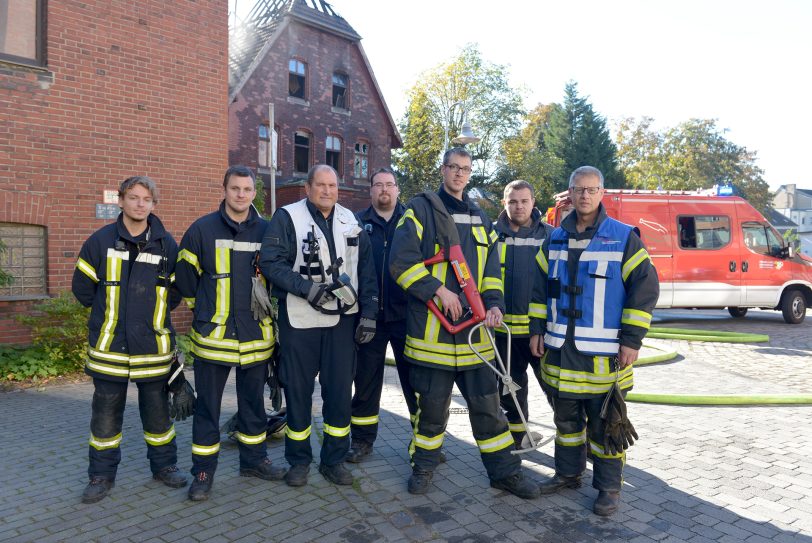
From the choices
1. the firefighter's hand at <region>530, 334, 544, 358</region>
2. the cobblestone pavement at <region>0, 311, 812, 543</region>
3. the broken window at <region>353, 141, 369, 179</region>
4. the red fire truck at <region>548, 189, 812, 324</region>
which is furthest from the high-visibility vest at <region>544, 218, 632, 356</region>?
the broken window at <region>353, 141, 369, 179</region>

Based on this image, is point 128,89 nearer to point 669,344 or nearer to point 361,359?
point 361,359

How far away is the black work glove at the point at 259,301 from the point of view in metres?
4.08

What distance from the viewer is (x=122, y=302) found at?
13.1 feet

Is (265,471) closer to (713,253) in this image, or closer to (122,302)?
(122,302)

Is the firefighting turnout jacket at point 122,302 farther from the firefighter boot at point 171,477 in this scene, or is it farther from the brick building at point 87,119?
the brick building at point 87,119

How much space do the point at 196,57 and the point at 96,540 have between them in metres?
7.20

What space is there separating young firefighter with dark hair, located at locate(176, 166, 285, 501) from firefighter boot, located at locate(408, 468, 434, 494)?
116 cm

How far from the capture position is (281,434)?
5211mm

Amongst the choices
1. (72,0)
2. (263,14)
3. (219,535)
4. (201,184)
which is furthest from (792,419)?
(263,14)

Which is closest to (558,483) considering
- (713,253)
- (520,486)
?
(520,486)

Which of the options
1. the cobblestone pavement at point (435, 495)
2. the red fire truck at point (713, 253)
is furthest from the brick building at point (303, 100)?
the cobblestone pavement at point (435, 495)

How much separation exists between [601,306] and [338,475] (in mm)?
2087

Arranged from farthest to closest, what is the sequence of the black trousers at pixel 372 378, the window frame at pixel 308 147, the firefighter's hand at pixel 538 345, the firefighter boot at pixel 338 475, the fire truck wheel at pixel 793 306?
the window frame at pixel 308 147 < the fire truck wheel at pixel 793 306 < the black trousers at pixel 372 378 < the firefighter's hand at pixel 538 345 < the firefighter boot at pixel 338 475

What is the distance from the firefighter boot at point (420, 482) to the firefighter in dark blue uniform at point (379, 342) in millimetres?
606
